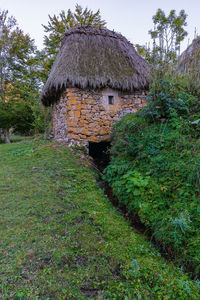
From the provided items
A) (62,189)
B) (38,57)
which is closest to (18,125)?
(38,57)

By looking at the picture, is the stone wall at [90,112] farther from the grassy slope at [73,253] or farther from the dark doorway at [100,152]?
the grassy slope at [73,253]

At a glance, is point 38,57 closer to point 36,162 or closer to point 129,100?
point 129,100

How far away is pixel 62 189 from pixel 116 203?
3.62 feet

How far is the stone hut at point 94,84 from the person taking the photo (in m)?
6.07

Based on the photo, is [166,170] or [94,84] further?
[94,84]

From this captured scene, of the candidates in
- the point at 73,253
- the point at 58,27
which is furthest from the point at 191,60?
the point at 58,27

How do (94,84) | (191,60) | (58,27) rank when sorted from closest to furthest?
(191,60) < (94,84) < (58,27)

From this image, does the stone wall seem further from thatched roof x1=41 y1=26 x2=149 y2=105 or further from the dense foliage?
the dense foliage

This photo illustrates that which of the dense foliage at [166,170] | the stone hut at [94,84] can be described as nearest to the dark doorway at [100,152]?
the stone hut at [94,84]

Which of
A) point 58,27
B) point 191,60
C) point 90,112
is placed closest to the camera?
point 191,60

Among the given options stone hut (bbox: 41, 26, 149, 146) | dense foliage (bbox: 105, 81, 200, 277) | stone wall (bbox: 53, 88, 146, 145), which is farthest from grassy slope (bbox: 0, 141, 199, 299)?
stone hut (bbox: 41, 26, 149, 146)

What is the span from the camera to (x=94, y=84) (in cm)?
603

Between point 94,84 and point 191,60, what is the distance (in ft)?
9.29

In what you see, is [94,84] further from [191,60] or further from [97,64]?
[191,60]
